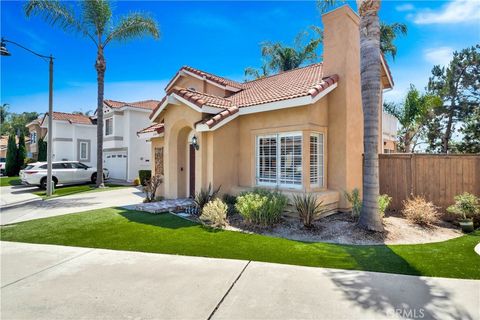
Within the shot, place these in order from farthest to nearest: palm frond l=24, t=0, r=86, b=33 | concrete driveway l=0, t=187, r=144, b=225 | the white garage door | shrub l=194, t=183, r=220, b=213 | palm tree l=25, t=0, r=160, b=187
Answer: the white garage door, palm tree l=25, t=0, r=160, b=187, palm frond l=24, t=0, r=86, b=33, concrete driveway l=0, t=187, r=144, b=225, shrub l=194, t=183, r=220, b=213

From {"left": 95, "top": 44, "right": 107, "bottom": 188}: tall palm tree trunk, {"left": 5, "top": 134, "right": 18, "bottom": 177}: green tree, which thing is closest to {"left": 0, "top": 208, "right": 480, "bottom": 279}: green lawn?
{"left": 95, "top": 44, "right": 107, "bottom": 188}: tall palm tree trunk

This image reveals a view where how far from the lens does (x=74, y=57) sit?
21.0 meters

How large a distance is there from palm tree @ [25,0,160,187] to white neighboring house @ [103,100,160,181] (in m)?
4.75

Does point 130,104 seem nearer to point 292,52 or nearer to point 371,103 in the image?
point 292,52

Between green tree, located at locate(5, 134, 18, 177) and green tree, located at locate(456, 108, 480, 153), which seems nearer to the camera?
green tree, located at locate(456, 108, 480, 153)

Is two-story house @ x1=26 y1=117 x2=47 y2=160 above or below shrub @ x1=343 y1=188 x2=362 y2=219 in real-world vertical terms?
above

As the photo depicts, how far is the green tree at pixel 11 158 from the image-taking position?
33153 millimetres

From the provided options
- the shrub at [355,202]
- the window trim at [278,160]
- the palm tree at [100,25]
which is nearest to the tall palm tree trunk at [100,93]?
the palm tree at [100,25]

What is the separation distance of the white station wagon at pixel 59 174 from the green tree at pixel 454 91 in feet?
129

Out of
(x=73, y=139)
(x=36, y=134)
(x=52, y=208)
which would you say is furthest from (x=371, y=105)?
(x=36, y=134)

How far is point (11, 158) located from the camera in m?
33.6

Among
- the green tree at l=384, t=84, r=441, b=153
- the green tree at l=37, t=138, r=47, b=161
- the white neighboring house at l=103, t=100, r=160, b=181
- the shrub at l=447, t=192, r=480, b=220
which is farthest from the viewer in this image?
the green tree at l=37, t=138, r=47, b=161

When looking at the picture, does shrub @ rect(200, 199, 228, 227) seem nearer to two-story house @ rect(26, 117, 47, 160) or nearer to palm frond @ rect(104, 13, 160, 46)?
palm frond @ rect(104, 13, 160, 46)

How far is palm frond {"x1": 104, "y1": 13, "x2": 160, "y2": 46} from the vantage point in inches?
790
